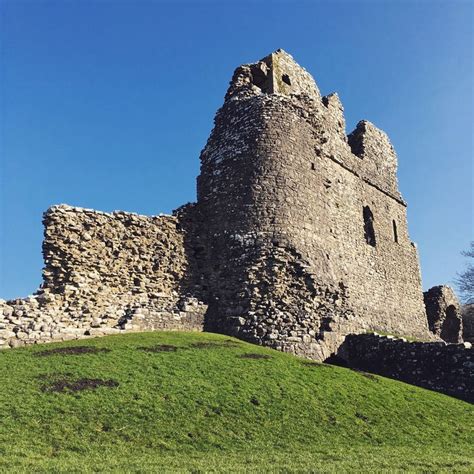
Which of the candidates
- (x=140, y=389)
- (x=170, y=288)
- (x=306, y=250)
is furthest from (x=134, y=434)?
(x=306, y=250)

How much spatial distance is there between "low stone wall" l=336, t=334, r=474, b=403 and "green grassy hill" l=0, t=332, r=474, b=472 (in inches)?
63.8

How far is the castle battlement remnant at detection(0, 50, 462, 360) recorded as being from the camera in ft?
60.8

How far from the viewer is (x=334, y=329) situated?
19.8 m

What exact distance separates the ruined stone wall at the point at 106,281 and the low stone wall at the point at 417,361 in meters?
6.34

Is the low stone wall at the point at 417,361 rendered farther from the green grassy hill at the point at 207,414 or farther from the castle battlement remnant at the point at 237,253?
the green grassy hill at the point at 207,414

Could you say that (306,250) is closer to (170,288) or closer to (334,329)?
(334,329)

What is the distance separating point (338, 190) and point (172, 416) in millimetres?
19853

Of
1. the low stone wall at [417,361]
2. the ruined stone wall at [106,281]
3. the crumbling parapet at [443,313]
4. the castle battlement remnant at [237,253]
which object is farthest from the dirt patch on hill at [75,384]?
the crumbling parapet at [443,313]

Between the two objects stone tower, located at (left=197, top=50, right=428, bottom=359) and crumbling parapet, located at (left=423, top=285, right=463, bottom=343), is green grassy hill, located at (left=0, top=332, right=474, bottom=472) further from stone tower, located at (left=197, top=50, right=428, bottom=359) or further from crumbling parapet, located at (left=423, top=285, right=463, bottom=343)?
crumbling parapet, located at (left=423, top=285, right=463, bottom=343)

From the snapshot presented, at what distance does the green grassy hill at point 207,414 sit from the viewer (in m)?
9.17

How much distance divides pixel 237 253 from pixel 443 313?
74.2 feet

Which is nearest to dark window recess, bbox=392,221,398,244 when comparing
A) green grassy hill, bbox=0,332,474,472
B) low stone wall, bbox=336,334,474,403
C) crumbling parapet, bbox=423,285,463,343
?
crumbling parapet, bbox=423,285,463,343

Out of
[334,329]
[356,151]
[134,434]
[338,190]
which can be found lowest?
[134,434]

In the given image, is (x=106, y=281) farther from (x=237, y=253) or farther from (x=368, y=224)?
(x=368, y=224)
